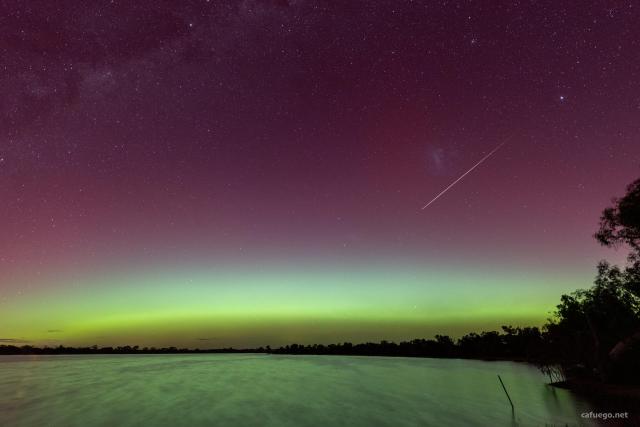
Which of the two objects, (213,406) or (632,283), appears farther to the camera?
(213,406)

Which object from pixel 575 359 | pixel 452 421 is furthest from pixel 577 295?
pixel 452 421

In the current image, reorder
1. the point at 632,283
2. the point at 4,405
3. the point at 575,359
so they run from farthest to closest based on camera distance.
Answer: the point at 575,359, the point at 4,405, the point at 632,283

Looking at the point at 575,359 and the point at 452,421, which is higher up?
the point at 575,359

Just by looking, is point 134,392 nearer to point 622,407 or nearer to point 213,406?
point 213,406

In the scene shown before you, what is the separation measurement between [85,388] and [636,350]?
80.3 meters

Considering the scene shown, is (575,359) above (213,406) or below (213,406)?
above

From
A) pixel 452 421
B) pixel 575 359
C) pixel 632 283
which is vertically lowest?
pixel 452 421

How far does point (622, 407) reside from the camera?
35.2 metres

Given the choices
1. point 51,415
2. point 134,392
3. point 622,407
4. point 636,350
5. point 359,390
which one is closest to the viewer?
point 622,407

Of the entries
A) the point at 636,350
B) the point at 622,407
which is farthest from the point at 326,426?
the point at 636,350

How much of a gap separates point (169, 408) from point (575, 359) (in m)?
53.6

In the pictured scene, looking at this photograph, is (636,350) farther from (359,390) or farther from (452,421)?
(359,390)

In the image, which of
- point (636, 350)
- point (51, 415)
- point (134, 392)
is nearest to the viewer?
point (51, 415)

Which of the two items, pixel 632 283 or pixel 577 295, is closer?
pixel 632 283
